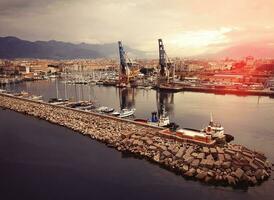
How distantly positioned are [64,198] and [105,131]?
5.71 metres

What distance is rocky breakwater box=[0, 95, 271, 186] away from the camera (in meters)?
8.78

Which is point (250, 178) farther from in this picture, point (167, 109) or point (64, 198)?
point (167, 109)

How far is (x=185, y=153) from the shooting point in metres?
10.1

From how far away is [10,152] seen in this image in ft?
38.8

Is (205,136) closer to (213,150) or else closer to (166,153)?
(213,150)

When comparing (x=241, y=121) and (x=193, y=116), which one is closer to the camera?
(x=241, y=121)

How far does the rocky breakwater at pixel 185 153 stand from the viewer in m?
8.78

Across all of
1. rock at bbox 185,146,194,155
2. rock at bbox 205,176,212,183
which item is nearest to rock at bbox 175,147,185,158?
rock at bbox 185,146,194,155

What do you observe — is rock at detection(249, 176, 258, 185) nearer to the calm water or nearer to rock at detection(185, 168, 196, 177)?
the calm water

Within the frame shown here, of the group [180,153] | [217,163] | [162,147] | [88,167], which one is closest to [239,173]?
[217,163]

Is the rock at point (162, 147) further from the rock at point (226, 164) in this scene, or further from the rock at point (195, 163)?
the rock at point (226, 164)

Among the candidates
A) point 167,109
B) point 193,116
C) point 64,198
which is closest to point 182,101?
point 167,109

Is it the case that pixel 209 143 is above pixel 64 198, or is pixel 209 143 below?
above

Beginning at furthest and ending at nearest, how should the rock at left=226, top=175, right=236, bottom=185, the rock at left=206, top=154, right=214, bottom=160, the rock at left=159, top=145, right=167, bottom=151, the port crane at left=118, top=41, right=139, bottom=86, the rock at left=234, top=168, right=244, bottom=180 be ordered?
the port crane at left=118, top=41, right=139, bottom=86
the rock at left=159, top=145, right=167, bottom=151
the rock at left=206, top=154, right=214, bottom=160
the rock at left=234, top=168, right=244, bottom=180
the rock at left=226, top=175, right=236, bottom=185
